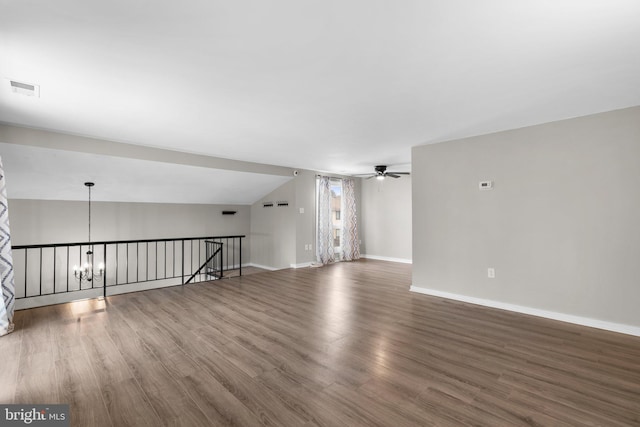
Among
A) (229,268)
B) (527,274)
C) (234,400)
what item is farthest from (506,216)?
(229,268)

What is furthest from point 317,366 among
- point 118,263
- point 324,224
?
point 118,263

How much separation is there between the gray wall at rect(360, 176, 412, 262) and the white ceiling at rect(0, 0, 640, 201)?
14.3 ft

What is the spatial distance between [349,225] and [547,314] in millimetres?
5334

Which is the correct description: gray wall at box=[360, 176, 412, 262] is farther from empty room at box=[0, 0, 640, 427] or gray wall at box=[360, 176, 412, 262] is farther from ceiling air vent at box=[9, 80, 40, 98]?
ceiling air vent at box=[9, 80, 40, 98]

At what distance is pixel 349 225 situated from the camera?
8.61m

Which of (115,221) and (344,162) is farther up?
(344,162)

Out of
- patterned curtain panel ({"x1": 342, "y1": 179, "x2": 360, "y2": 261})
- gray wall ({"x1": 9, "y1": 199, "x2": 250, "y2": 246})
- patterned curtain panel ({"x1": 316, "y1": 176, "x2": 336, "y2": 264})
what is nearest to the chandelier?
gray wall ({"x1": 9, "y1": 199, "x2": 250, "y2": 246})

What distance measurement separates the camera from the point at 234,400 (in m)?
2.13

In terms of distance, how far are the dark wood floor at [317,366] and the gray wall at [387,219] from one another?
→ 3958mm

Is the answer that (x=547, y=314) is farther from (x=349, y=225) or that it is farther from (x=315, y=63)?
(x=349, y=225)

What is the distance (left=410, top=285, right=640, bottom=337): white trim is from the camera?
3.33m

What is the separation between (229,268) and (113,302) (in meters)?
3.98

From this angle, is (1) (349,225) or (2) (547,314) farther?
(1) (349,225)

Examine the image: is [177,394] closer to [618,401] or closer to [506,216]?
[618,401]
